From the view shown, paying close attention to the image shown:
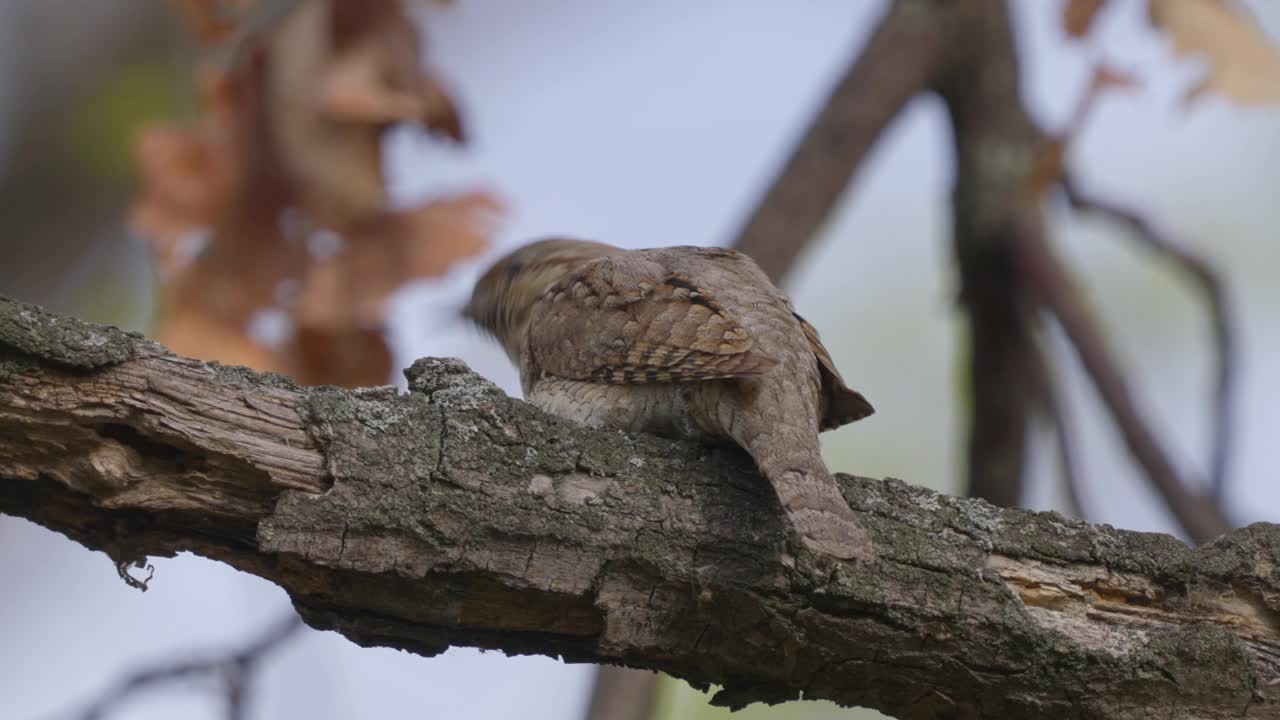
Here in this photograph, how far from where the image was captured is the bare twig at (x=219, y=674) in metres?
3.74

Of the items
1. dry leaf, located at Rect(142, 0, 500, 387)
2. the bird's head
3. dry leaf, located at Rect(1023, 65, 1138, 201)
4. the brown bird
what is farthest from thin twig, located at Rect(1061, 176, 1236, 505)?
dry leaf, located at Rect(142, 0, 500, 387)

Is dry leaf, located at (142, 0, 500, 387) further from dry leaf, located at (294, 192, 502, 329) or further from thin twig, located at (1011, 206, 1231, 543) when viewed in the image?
thin twig, located at (1011, 206, 1231, 543)

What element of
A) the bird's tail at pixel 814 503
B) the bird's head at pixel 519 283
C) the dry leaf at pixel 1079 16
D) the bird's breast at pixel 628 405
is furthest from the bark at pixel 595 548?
the dry leaf at pixel 1079 16

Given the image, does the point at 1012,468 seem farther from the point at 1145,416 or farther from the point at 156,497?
the point at 156,497

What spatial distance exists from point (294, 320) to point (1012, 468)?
10.8 feet

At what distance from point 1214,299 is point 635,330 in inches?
114

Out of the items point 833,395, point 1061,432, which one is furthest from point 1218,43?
point 833,395

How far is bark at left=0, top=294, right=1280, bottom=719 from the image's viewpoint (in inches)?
99.3

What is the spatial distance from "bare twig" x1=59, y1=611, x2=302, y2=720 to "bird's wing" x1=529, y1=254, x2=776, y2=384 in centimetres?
117

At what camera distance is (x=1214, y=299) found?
17.6 feet

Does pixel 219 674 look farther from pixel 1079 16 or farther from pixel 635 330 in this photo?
pixel 1079 16

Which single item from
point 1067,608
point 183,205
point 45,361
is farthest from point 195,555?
point 183,205

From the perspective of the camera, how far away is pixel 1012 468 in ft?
20.0

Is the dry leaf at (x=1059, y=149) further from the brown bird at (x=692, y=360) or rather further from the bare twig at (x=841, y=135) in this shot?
the brown bird at (x=692, y=360)
